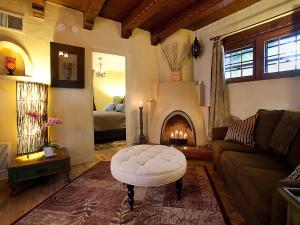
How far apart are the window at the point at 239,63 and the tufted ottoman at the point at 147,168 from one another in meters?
2.09

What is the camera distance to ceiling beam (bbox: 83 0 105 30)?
2.48 meters

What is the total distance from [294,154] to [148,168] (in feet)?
4.44

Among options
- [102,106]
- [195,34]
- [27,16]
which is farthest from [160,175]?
[102,106]

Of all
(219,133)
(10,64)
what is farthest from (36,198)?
(219,133)

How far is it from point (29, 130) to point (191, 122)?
2735 millimetres

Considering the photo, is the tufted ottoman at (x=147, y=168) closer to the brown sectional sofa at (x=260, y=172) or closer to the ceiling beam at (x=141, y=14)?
the brown sectional sofa at (x=260, y=172)

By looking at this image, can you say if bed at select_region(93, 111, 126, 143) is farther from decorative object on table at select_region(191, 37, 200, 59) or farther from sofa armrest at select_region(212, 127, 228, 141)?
sofa armrest at select_region(212, 127, 228, 141)

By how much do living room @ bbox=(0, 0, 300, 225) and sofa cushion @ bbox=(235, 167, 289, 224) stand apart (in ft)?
0.06

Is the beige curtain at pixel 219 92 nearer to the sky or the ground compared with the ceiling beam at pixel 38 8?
nearer to the ground

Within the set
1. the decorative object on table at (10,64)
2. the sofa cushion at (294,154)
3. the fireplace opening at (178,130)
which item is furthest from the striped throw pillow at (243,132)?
the decorative object on table at (10,64)

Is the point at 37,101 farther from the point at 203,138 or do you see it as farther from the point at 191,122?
the point at 203,138

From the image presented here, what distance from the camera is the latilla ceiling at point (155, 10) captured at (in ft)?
8.36

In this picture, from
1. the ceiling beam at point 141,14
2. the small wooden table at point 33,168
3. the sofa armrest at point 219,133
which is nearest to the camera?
the small wooden table at point 33,168

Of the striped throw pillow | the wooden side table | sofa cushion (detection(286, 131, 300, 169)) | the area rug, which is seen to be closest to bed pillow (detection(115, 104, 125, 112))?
the area rug
